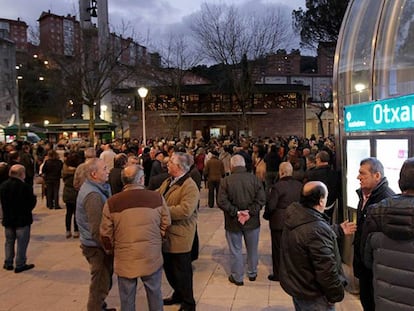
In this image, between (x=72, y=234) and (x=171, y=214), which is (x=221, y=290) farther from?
(x=72, y=234)

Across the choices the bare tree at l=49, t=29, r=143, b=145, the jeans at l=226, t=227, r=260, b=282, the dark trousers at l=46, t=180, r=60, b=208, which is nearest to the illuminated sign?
the jeans at l=226, t=227, r=260, b=282

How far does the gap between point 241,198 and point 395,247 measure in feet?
10.6

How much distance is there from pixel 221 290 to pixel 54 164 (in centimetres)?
768

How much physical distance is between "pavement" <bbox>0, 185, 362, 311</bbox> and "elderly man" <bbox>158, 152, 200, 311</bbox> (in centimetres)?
48

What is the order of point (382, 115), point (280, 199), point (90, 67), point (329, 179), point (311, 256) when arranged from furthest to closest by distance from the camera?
point (90, 67), point (329, 179), point (280, 199), point (382, 115), point (311, 256)

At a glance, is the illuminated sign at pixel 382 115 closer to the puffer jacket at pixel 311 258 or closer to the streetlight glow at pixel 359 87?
the streetlight glow at pixel 359 87

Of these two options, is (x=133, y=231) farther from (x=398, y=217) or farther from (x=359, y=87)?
(x=359, y=87)

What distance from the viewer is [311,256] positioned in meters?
3.29

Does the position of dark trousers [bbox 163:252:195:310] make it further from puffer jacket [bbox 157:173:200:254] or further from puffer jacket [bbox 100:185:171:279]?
puffer jacket [bbox 100:185:171:279]

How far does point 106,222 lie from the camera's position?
4.13 metres

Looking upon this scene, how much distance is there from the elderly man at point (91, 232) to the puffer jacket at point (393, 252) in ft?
8.94

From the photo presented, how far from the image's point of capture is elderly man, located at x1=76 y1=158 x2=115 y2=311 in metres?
4.56

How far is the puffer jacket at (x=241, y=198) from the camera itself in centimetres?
600

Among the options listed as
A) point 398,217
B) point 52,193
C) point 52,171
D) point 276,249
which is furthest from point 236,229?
point 52,193
